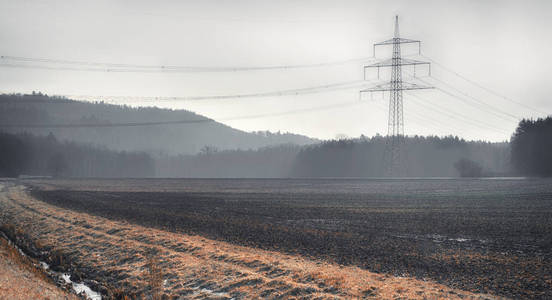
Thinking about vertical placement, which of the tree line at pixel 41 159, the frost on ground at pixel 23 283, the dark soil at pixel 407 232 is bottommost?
the frost on ground at pixel 23 283

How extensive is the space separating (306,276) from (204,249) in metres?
7.24

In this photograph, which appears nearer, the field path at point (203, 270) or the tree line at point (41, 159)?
the field path at point (203, 270)

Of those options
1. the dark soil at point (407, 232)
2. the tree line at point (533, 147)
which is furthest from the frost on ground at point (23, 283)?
the tree line at point (533, 147)

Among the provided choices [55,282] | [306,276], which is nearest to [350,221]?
[306,276]

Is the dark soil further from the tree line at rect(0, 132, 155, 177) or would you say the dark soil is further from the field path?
the tree line at rect(0, 132, 155, 177)

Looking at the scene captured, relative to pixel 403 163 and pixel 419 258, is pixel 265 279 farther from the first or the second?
pixel 403 163

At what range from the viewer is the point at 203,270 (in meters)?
18.8

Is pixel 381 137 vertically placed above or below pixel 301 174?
above

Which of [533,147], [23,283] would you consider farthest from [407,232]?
[533,147]

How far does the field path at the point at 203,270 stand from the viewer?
15.3 metres

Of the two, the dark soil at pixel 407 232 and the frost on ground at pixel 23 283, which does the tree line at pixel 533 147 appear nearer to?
the dark soil at pixel 407 232

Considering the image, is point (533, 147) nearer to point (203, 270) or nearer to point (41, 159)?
point (203, 270)

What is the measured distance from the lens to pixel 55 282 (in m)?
19.4

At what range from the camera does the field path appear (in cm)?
1532
